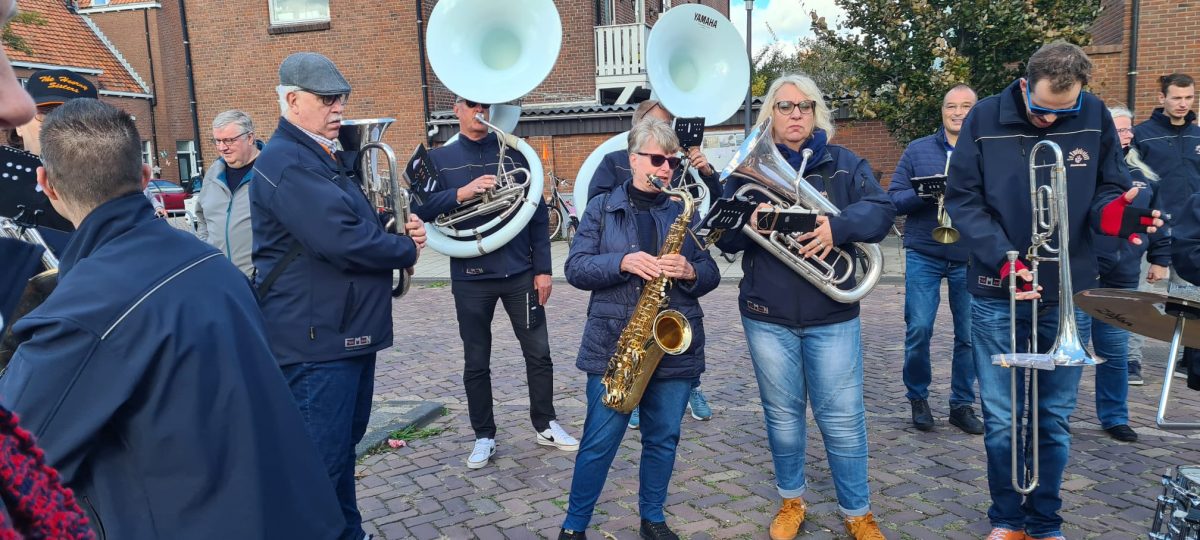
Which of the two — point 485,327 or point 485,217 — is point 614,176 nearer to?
point 485,217

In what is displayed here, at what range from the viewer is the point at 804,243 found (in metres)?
3.32

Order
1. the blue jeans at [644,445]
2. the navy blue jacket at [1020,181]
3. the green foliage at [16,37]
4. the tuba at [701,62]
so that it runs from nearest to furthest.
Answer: the navy blue jacket at [1020,181]
the blue jeans at [644,445]
the tuba at [701,62]
the green foliage at [16,37]

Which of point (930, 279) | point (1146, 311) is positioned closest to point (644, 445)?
Answer: point (1146, 311)

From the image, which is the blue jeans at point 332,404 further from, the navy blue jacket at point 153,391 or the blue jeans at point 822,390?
the blue jeans at point 822,390

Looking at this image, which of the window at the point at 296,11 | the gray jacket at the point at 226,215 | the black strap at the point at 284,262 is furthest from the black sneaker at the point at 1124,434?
the window at the point at 296,11

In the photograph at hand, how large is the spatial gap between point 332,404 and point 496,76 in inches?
103

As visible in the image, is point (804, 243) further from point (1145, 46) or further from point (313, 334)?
point (1145, 46)

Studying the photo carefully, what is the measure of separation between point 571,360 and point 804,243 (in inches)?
154

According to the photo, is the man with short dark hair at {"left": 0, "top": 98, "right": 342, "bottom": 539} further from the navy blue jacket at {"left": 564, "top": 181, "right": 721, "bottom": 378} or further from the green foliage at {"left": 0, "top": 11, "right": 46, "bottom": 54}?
the green foliage at {"left": 0, "top": 11, "right": 46, "bottom": 54}

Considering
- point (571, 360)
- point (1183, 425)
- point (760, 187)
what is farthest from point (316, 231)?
point (571, 360)

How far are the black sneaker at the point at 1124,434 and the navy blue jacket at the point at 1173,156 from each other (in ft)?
5.08

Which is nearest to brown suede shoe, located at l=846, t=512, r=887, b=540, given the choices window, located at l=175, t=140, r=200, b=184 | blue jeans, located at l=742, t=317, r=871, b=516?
blue jeans, located at l=742, t=317, r=871, b=516

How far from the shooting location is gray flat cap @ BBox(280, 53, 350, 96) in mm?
3189

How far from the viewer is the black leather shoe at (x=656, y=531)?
11.4 feet
